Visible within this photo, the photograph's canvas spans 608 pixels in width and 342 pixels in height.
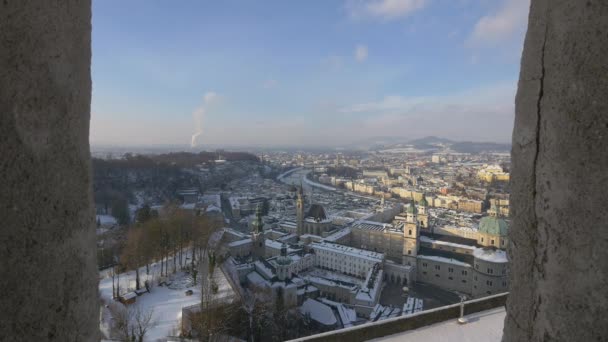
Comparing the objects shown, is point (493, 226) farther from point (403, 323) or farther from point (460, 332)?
point (403, 323)

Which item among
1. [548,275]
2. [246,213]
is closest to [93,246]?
[548,275]

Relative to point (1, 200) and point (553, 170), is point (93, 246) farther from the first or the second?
point (553, 170)

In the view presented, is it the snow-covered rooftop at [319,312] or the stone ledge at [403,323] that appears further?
the snow-covered rooftop at [319,312]

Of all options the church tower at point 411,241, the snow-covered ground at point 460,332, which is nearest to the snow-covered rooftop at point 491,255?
the church tower at point 411,241

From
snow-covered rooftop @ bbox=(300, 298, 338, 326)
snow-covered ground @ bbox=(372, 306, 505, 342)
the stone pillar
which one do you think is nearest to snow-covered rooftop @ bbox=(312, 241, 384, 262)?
snow-covered rooftop @ bbox=(300, 298, 338, 326)

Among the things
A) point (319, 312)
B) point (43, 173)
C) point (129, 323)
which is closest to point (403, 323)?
point (43, 173)

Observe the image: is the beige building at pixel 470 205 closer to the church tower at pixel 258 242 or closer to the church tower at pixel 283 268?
the church tower at pixel 258 242
